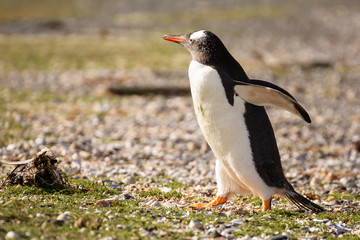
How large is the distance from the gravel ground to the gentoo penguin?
0.49 meters

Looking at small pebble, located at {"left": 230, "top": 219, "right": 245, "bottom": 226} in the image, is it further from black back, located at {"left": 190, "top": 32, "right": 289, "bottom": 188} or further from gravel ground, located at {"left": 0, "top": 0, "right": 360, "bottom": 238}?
black back, located at {"left": 190, "top": 32, "right": 289, "bottom": 188}

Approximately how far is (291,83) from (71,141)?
9968 mm

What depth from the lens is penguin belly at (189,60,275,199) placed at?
5824mm

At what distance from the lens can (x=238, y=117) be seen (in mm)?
5875

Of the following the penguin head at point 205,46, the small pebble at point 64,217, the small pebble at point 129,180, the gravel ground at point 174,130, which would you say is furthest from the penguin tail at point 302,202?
the small pebble at point 64,217

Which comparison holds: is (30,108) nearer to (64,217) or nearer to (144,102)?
(144,102)

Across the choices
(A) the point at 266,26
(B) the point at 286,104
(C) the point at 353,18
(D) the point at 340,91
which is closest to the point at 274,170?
(B) the point at 286,104

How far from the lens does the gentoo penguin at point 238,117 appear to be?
19.1 ft

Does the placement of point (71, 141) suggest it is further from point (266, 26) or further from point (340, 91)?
point (266, 26)

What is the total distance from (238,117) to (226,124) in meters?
0.15

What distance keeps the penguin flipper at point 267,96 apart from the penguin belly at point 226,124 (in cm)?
11

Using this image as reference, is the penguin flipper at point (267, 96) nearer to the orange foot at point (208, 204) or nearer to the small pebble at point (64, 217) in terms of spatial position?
the orange foot at point (208, 204)

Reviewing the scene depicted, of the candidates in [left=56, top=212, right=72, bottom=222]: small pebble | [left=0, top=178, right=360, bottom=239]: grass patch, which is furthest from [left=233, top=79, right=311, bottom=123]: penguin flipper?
[left=56, top=212, right=72, bottom=222]: small pebble

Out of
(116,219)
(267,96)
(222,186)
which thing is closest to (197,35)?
(267,96)
